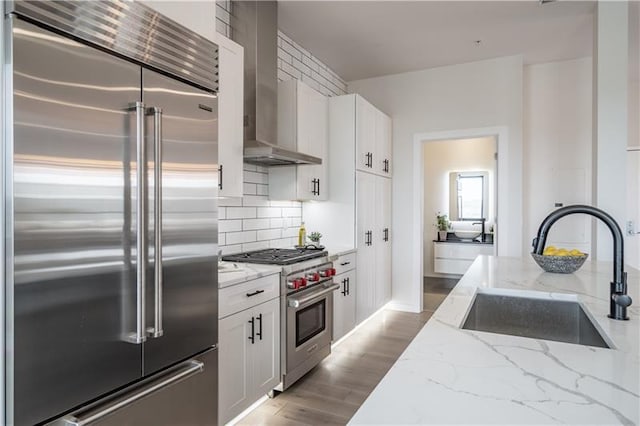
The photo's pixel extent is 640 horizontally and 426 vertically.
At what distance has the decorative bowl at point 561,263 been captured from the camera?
1.84 meters

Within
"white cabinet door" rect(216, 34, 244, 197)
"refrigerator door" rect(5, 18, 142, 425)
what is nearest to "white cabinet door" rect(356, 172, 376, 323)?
"white cabinet door" rect(216, 34, 244, 197)

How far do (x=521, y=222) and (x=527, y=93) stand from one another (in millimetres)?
1629

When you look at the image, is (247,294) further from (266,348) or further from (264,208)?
(264,208)

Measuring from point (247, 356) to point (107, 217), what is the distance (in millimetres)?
1284

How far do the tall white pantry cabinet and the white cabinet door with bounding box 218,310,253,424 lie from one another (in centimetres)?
185

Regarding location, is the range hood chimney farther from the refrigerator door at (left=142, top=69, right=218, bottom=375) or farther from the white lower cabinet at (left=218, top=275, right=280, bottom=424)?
the white lower cabinet at (left=218, top=275, right=280, bottom=424)

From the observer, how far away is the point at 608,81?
3.07 meters

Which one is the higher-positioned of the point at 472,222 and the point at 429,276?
the point at 472,222

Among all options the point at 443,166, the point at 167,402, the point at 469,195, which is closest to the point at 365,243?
the point at 167,402

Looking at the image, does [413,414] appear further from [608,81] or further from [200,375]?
[608,81]

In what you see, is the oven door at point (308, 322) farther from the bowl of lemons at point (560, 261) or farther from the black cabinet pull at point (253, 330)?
the bowl of lemons at point (560, 261)

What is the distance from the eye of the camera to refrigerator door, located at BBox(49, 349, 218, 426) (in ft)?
4.59

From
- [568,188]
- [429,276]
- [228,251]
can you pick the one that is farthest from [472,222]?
[228,251]

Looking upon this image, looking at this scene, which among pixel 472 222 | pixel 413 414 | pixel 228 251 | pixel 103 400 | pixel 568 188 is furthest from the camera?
pixel 472 222
